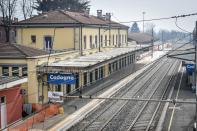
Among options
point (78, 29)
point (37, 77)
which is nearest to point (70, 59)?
point (78, 29)

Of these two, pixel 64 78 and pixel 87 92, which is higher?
pixel 64 78

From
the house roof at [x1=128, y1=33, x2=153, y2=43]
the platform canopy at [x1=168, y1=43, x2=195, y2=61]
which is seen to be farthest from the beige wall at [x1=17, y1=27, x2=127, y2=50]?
the house roof at [x1=128, y1=33, x2=153, y2=43]

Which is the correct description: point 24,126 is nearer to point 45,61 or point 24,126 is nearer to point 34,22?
point 45,61

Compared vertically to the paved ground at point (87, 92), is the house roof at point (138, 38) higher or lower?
higher

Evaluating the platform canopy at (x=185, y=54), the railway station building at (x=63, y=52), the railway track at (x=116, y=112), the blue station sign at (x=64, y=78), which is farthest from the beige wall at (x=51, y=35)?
the blue station sign at (x=64, y=78)

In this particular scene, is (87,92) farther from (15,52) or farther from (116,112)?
(116,112)

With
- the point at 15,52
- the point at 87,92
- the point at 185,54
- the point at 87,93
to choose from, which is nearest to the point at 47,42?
the point at 87,92

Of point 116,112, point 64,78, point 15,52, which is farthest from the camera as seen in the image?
point 15,52

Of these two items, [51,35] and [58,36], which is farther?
[58,36]

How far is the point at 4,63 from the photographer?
28.9 meters

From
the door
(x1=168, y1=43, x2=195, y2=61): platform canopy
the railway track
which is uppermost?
the door

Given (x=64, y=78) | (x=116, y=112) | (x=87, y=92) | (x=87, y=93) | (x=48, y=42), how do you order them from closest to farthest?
(x=64, y=78), (x=116, y=112), (x=87, y=93), (x=87, y=92), (x=48, y=42)

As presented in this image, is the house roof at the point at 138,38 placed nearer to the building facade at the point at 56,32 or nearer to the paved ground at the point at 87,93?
the paved ground at the point at 87,93

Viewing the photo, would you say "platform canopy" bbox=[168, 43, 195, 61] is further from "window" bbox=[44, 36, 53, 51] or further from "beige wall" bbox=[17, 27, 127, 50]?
"window" bbox=[44, 36, 53, 51]
